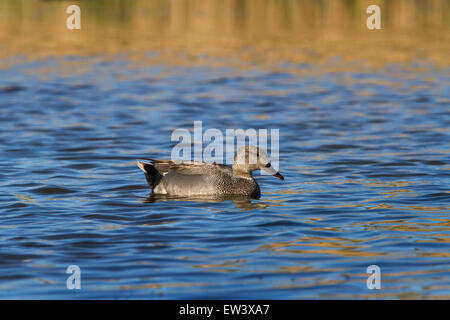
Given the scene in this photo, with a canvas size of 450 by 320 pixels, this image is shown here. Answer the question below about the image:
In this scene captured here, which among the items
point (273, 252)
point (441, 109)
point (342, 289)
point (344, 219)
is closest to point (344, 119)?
point (441, 109)

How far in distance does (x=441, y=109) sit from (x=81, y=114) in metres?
7.48

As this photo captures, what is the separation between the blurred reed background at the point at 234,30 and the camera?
2503 centimetres

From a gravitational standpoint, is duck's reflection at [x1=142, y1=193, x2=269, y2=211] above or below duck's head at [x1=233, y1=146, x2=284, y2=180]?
below

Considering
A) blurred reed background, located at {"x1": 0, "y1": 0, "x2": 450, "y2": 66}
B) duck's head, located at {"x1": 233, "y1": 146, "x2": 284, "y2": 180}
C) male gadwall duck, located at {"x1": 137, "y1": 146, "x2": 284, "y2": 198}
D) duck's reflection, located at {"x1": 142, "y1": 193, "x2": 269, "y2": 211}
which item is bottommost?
duck's reflection, located at {"x1": 142, "y1": 193, "x2": 269, "y2": 211}

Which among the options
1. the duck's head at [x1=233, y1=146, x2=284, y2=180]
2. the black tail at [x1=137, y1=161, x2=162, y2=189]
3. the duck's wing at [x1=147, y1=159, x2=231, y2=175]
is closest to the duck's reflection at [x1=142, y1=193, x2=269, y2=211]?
the black tail at [x1=137, y1=161, x2=162, y2=189]

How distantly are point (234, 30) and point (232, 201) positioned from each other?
18.3 m

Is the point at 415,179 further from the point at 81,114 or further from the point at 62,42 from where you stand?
the point at 62,42

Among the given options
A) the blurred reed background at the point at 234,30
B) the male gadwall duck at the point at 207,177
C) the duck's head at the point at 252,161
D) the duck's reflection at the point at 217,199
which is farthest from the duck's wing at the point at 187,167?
the blurred reed background at the point at 234,30

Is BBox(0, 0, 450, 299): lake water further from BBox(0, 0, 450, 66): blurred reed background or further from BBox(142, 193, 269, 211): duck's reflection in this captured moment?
BBox(0, 0, 450, 66): blurred reed background

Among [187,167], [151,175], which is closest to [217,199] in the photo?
[187,167]

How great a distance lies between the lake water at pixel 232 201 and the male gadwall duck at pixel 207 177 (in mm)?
277

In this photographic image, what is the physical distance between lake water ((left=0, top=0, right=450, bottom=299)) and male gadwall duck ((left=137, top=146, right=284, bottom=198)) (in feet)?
0.91

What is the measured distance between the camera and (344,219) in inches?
378

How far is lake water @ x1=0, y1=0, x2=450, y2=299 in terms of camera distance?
24.4 feet
